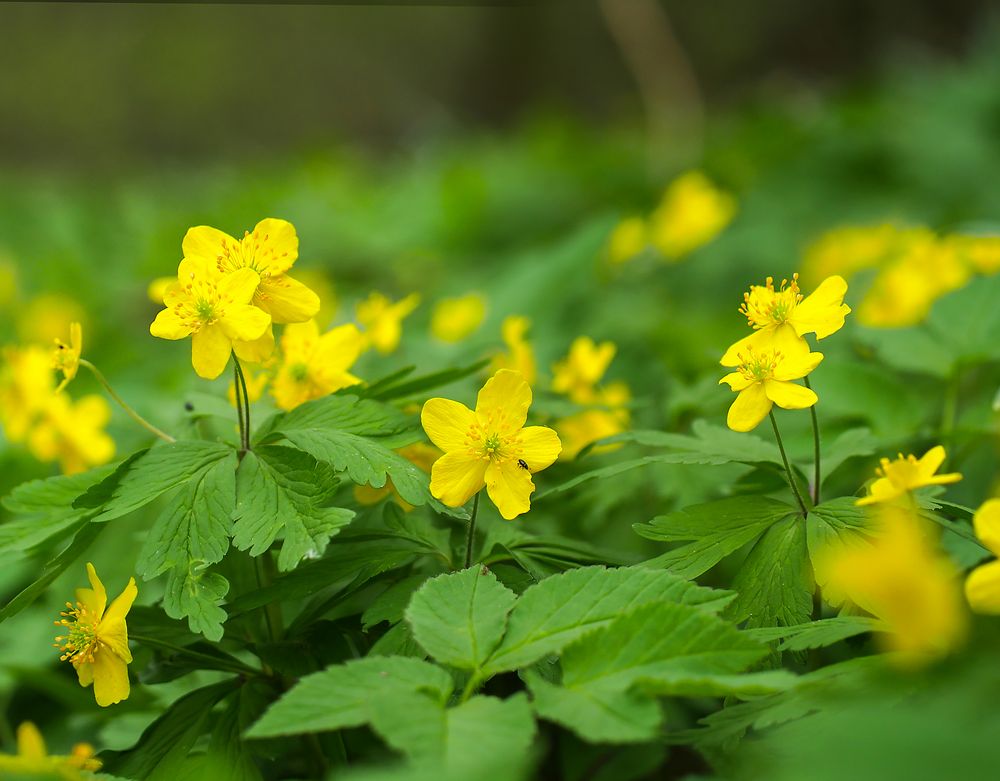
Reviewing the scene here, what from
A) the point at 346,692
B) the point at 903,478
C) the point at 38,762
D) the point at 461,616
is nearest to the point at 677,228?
the point at 903,478

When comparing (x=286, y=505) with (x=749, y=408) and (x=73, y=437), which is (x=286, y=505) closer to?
(x=749, y=408)

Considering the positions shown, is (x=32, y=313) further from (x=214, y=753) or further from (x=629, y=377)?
(x=214, y=753)

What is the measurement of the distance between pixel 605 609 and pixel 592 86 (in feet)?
22.5

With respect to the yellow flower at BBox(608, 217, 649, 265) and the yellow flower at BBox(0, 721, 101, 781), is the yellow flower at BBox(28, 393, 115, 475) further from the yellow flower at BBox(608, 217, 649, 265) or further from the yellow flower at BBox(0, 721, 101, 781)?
the yellow flower at BBox(608, 217, 649, 265)

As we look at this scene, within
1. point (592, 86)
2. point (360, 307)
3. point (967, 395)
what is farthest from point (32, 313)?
point (592, 86)

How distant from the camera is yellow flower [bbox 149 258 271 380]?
109 centimetres

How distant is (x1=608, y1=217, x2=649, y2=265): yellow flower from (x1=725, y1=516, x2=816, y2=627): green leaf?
1819 millimetres

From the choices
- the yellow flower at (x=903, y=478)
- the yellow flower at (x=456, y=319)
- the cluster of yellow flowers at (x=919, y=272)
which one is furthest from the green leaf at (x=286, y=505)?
the cluster of yellow flowers at (x=919, y=272)

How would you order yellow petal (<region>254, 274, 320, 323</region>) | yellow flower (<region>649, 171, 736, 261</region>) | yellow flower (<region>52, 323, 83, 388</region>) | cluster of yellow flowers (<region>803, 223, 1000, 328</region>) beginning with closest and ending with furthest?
yellow petal (<region>254, 274, 320, 323</region>) → yellow flower (<region>52, 323, 83, 388</region>) → cluster of yellow flowers (<region>803, 223, 1000, 328</region>) → yellow flower (<region>649, 171, 736, 261</region>)

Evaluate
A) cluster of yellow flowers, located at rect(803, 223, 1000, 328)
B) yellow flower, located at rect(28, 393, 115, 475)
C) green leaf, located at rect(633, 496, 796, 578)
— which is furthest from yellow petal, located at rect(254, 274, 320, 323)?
cluster of yellow flowers, located at rect(803, 223, 1000, 328)

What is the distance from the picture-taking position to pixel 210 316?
Answer: 1102mm

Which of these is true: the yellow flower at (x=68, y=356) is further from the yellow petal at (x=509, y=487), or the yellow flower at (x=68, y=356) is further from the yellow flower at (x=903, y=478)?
the yellow flower at (x=903, y=478)

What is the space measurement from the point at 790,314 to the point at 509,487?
0.40m

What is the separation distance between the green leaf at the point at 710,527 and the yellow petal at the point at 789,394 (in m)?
0.13
